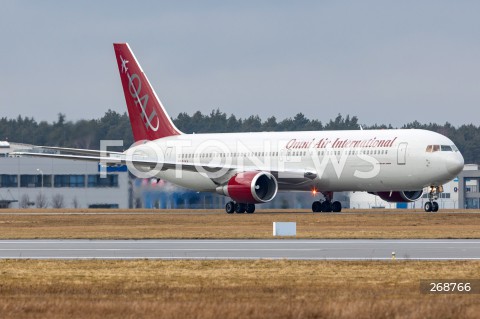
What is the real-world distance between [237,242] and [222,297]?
59.2 feet

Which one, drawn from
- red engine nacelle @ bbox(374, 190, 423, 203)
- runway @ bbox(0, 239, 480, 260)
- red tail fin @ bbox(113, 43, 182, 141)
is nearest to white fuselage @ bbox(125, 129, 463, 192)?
red tail fin @ bbox(113, 43, 182, 141)

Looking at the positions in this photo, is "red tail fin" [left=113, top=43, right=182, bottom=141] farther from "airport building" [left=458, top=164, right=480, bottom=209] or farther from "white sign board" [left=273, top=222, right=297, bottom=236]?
"airport building" [left=458, top=164, right=480, bottom=209]

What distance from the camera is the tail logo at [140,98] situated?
74.5m

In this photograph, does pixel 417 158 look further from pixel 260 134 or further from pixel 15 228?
pixel 15 228

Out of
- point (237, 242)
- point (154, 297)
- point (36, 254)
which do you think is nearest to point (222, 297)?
point (154, 297)

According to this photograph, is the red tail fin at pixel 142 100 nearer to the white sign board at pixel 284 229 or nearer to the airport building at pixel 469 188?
the white sign board at pixel 284 229

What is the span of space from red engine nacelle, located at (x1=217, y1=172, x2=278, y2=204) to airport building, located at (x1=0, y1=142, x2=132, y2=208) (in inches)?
1065

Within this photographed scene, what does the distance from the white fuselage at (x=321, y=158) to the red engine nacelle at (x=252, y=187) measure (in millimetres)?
1497

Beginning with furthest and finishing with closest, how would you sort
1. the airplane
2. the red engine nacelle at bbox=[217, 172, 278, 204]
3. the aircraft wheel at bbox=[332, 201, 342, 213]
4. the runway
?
the aircraft wheel at bbox=[332, 201, 342, 213] → the red engine nacelle at bbox=[217, 172, 278, 204] → the airplane → the runway

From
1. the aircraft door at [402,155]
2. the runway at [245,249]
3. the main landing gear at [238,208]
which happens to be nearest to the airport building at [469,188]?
the main landing gear at [238,208]

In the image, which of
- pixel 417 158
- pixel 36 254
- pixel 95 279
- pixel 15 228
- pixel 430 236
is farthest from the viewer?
pixel 417 158

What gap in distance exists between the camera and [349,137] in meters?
65.0

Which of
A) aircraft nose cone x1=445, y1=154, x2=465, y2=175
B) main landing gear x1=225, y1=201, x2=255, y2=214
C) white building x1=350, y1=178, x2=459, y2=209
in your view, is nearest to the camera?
aircraft nose cone x1=445, y1=154, x2=465, y2=175

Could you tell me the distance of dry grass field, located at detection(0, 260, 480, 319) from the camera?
1859 centimetres
